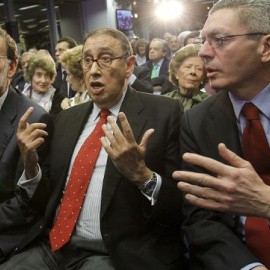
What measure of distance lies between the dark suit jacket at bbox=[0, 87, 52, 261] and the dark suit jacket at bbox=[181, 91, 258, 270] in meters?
0.82

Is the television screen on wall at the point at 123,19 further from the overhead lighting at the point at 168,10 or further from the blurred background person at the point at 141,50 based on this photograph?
the blurred background person at the point at 141,50

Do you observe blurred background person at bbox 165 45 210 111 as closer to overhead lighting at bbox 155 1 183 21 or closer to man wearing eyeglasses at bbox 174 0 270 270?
man wearing eyeglasses at bbox 174 0 270 270

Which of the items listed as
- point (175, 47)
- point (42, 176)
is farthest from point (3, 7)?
point (42, 176)

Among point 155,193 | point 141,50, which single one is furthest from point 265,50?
point 141,50

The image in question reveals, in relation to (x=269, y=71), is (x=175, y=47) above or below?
below

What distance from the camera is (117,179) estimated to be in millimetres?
1875

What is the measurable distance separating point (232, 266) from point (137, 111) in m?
0.91

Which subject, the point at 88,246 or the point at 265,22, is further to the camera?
the point at 88,246

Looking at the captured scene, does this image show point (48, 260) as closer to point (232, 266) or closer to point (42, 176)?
point (42, 176)

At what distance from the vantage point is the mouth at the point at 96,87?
2.04 m

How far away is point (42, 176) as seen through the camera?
6.69ft

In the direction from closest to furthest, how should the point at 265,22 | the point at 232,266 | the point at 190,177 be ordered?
the point at 190,177, the point at 232,266, the point at 265,22

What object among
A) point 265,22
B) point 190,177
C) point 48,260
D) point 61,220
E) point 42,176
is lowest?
point 48,260

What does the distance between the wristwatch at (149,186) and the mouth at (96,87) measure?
567 millimetres
